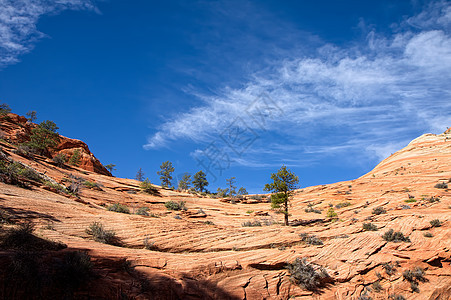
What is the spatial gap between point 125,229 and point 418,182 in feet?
130

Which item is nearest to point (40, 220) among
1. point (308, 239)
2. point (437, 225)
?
point (308, 239)

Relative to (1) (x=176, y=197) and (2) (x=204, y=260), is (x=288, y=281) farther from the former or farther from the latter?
(1) (x=176, y=197)

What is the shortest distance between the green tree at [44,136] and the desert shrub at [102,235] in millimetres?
45414

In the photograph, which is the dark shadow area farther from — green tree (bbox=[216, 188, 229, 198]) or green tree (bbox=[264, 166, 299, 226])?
green tree (bbox=[216, 188, 229, 198])

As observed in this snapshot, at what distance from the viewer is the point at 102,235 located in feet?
37.5

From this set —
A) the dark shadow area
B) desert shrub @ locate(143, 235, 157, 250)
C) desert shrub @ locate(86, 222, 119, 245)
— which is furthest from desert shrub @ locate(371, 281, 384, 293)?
the dark shadow area

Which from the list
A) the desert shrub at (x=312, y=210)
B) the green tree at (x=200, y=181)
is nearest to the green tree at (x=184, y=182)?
the green tree at (x=200, y=181)

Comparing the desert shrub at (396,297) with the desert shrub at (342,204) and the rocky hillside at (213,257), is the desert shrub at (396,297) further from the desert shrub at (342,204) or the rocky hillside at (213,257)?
the desert shrub at (342,204)

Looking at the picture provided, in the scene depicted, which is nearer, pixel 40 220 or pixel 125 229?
pixel 40 220

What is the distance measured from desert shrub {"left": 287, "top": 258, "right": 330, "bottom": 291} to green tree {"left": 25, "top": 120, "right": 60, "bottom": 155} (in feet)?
173

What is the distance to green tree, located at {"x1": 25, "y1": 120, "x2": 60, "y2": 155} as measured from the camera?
49084 millimetres

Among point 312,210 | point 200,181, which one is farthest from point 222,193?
point 312,210

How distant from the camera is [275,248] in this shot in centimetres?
1462

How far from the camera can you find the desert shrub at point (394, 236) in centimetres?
1529
